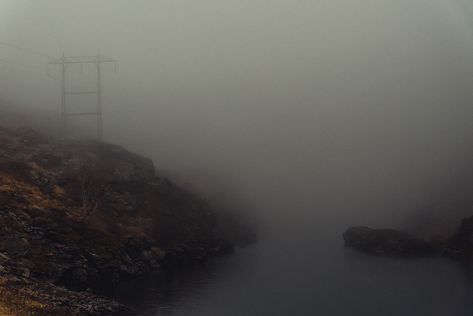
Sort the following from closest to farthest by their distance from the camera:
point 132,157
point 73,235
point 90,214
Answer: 1. point 73,235
2. point 90,214
3. point 132,157

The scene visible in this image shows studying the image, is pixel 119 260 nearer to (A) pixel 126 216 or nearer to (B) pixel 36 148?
(A) pixel 126 216

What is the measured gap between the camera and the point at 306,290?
117 meters

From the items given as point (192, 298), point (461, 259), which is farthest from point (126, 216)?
point (461, 259)

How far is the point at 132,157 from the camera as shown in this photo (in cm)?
19438

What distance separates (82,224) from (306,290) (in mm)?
58488

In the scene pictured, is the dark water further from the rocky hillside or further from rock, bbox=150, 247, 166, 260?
the rocky hillside

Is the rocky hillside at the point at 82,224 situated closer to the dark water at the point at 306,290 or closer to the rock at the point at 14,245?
the rock at the point at 14,245

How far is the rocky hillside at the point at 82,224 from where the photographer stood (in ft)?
285

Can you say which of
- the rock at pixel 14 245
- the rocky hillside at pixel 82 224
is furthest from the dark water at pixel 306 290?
the rock at pixel 14 245

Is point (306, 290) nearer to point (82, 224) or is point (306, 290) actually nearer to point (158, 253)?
point (158, 253)

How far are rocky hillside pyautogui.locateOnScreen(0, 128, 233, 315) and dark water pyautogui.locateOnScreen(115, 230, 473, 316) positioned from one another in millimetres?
8967

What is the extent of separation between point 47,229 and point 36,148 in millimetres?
61581

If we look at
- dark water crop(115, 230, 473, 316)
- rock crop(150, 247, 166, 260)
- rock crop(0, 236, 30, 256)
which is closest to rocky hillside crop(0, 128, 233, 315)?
rock crop(0, 236, 30, 256)

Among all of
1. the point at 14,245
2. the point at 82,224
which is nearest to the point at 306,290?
the point at 82,224
